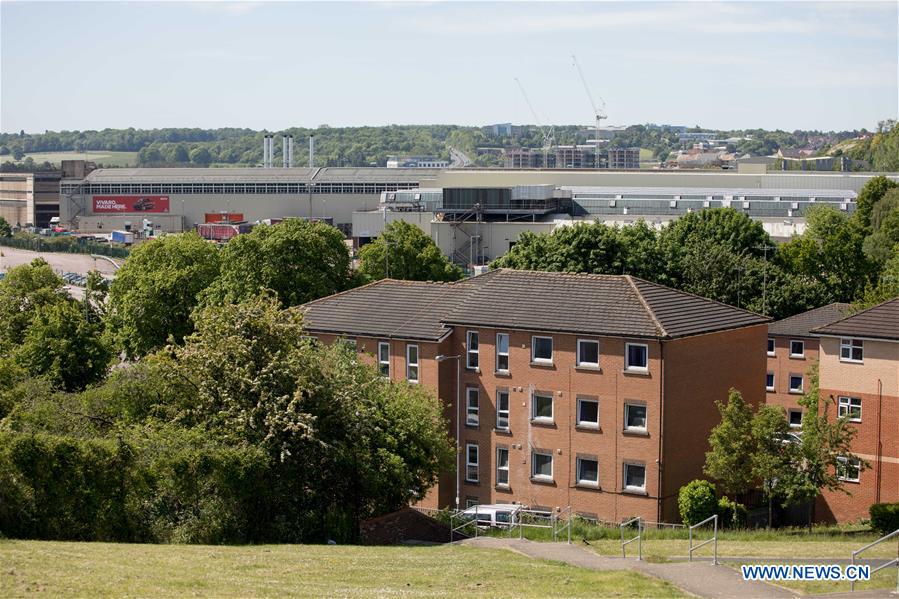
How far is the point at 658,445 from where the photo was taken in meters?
47.0

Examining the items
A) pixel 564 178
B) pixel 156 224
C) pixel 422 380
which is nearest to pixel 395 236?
pixel 422 380

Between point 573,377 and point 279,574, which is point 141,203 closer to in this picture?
point 573,377

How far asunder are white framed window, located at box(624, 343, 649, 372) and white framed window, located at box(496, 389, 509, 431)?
5215 mm

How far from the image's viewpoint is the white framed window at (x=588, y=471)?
4809 centimetres

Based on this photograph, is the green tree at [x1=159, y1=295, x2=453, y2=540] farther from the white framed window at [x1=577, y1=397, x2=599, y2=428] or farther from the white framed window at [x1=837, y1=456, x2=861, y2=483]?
the white framed window at [x1=837, y1=456, x2=861, y2=483]

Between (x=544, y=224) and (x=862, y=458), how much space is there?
87.6 meters

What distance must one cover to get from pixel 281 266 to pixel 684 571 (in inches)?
1812

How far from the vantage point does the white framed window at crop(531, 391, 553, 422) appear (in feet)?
162

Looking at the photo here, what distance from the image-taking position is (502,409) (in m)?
50.4

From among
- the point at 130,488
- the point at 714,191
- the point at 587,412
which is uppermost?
the point at 714,191

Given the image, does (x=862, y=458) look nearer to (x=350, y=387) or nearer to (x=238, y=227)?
(x=350, y=387)

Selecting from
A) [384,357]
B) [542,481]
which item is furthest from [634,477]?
[384,357]

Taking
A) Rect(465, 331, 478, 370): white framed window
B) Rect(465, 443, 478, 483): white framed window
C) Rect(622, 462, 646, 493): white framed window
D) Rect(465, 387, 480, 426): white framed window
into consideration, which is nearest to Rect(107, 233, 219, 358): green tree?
Rect(465, 331, 478, 370): white framed window

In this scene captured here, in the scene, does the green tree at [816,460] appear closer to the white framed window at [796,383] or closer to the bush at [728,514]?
the bush at [728,514]
